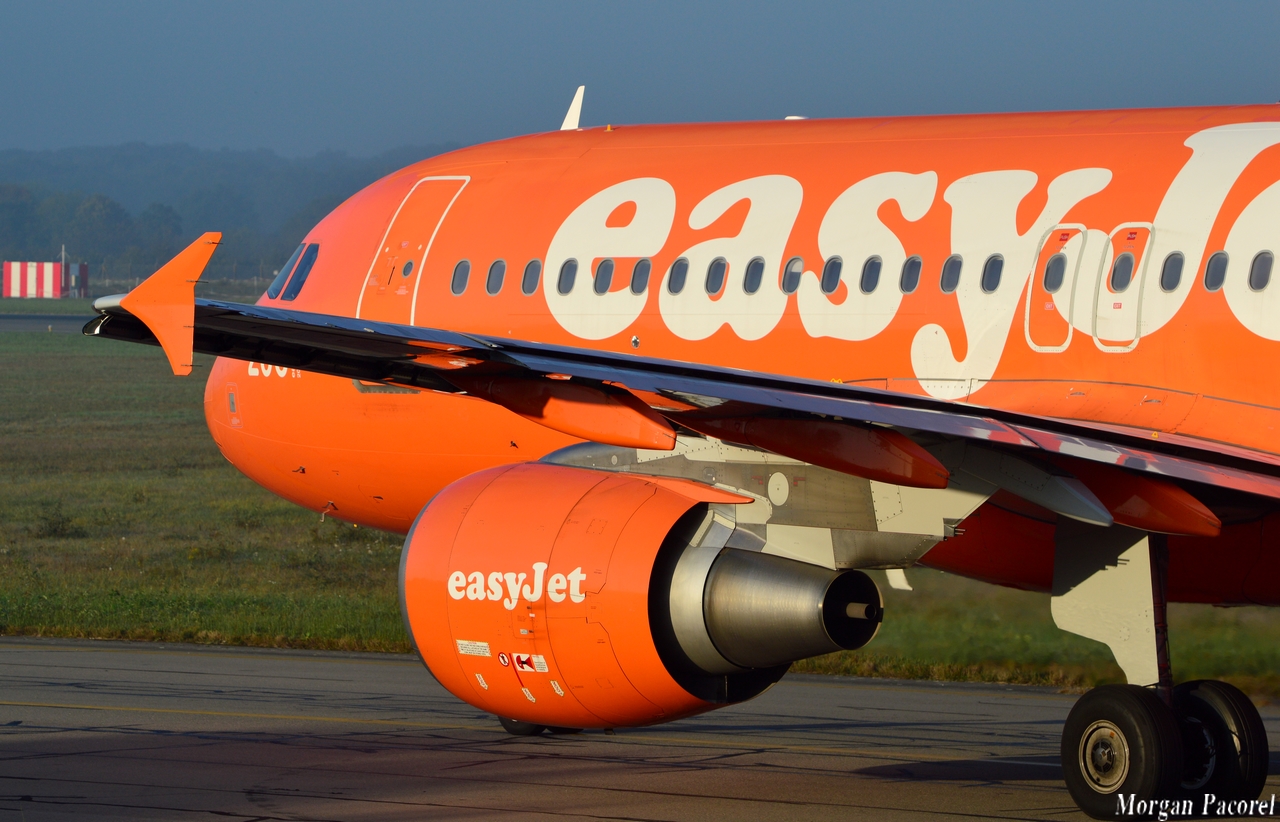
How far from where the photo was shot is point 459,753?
12859mm

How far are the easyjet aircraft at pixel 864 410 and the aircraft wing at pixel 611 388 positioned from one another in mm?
24

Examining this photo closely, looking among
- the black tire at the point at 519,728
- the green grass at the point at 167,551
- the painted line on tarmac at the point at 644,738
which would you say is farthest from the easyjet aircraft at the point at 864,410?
the green grass at the point at 167,551

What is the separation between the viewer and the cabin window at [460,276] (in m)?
14.3

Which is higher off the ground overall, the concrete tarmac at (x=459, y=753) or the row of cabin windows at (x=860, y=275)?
the row of cabin windows at (x=860, y=275)

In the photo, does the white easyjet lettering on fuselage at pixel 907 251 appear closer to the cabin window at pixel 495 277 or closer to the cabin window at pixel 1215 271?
the cabin window at pixel 1215 271

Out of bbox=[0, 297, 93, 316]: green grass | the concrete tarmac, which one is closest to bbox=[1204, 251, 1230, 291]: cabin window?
the concrete tarmac

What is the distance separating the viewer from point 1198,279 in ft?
34.0

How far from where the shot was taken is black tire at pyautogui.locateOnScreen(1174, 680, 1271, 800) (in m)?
10.7

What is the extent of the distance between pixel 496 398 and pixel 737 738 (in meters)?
5.94

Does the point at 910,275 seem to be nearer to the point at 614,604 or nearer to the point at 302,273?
the point at 614,604

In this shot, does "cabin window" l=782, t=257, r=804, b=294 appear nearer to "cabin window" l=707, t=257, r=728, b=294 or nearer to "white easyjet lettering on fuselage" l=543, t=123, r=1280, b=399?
"white easyjet lettering on fuselage" l=543, t=123, r=1280, b=399

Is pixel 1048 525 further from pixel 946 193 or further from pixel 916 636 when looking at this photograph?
pixel 916 636

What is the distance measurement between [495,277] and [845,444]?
589 centimetres

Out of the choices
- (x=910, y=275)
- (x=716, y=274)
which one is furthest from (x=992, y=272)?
(x=716, y=274)
